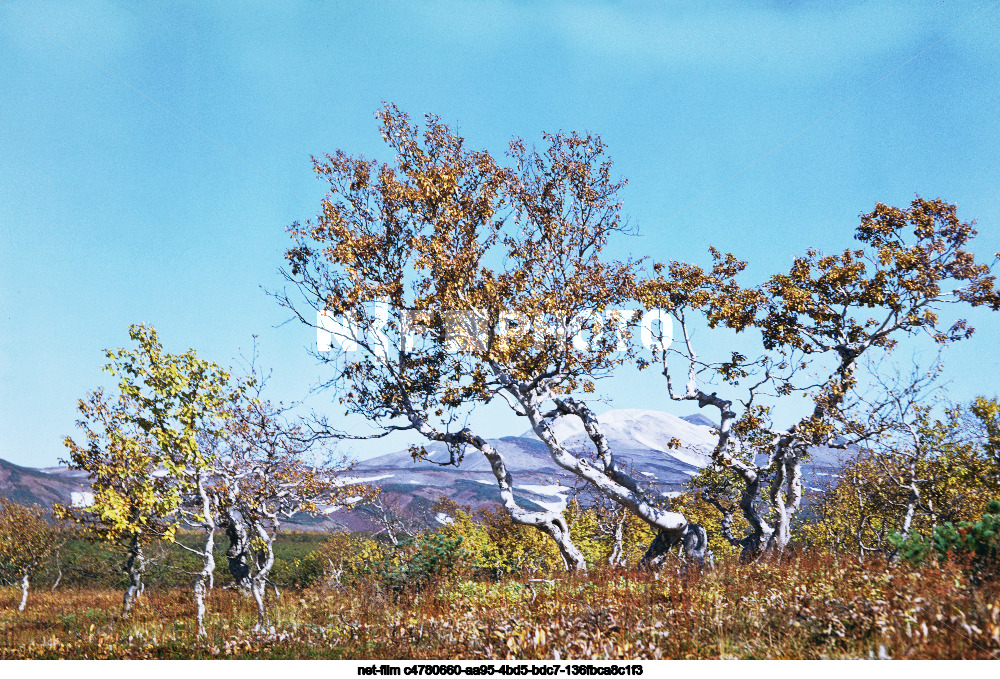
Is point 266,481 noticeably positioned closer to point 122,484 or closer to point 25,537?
point 122,484

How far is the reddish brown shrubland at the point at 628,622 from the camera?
7.41 metres

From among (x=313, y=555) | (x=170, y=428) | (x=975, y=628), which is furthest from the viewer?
(x=313, y=555)

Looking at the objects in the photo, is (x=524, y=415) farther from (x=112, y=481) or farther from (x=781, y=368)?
(x=112, y=481)

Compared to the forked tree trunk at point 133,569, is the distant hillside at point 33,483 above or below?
above

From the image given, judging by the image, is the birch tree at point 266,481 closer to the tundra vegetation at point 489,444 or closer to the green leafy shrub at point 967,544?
the tundra vegetation at point 489,444

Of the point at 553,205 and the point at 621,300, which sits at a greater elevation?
the point at 553,205

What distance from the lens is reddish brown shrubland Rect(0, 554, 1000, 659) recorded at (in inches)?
292

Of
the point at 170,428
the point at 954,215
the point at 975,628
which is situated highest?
the point at 954,215

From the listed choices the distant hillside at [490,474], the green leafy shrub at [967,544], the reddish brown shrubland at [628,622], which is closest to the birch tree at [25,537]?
the distant hillside at [490,474]

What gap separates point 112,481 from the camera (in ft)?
45.7

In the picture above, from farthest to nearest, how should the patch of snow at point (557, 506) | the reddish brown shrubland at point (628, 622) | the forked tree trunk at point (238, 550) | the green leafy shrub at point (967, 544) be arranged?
the patch of snow at point (557, 506) → the forked tree trunk at point (238, 550) → the green leafy shrub at point (967, 544) → the reddish brown shrubland at point (628, 622)
